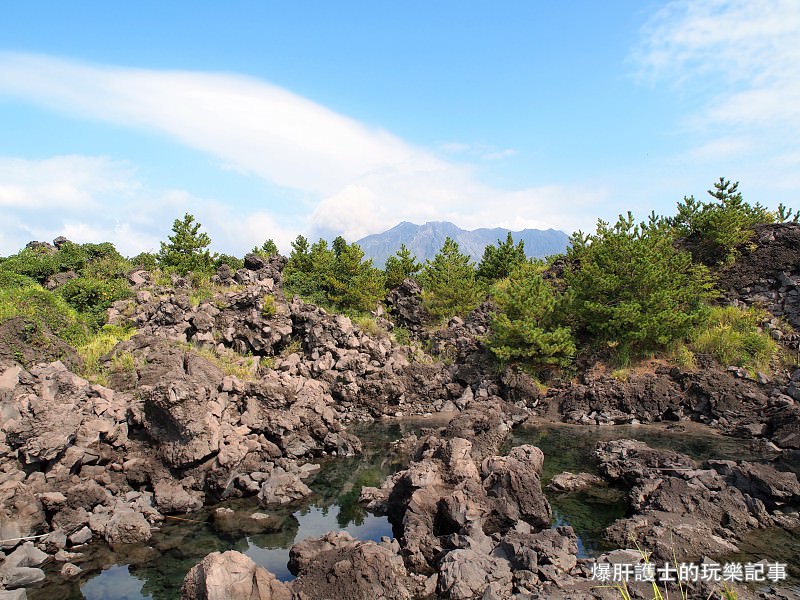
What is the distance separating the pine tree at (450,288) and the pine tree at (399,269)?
2.42 meters

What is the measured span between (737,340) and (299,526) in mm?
24716

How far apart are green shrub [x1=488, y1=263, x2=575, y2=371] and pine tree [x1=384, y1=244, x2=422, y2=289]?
41.7ft

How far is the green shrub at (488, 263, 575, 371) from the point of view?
2714cm

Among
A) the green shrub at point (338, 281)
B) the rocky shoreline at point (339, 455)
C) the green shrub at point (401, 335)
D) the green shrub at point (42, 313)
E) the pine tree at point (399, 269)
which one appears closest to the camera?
the rocky shoreline at point (339, 455)

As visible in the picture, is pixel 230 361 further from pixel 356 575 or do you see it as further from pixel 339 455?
pixel 356 575

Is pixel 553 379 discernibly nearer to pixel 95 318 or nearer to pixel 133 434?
pixel 133 434

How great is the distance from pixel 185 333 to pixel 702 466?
2242cm

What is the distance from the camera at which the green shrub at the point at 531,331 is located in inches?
1069

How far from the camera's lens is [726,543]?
11.8 m

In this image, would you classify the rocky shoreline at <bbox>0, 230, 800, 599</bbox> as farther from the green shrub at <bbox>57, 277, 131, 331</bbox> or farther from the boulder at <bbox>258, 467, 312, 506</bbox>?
the green shrub at <bbox>57, 277, 131, 331</bbox>

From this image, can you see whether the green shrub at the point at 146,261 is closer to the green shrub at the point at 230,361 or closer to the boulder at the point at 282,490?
the green shrub at the point at 230,361

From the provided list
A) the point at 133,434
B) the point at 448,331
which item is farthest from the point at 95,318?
the point at 448,331

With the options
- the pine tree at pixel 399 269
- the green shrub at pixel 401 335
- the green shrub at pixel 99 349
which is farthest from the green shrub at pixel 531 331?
the green shrub at pixel 99 349

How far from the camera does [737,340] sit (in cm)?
2678
